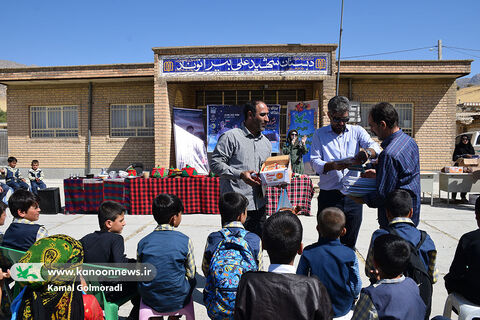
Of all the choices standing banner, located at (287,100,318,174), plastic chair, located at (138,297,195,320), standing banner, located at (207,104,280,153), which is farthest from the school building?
plastic chair, located at (138,297,195,320)

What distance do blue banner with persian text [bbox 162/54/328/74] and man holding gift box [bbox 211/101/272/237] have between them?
27.0 feet

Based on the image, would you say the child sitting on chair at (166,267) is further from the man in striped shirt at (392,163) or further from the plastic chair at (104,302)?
the man in striped shirt at (392,163)

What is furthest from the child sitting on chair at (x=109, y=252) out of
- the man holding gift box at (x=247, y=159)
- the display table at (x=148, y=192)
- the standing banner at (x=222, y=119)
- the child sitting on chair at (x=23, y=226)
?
the standing banner at (x=222, y=119)

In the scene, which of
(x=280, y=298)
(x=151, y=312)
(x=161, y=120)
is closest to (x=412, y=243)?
(x=280, y=298)

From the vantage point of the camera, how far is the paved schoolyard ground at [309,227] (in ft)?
16.3

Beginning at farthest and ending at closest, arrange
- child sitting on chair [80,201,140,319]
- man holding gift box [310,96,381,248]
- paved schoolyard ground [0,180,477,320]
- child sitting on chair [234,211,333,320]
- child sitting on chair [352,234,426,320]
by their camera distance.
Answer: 1. paved schoolyard ground [0,180,477,320]
2. man holding gift box [310,96,381,248]
3. child sitting on chair [80,201,140,319]
4. child sitting on chair [352,234,426,320]
5. child sitting on chair [234,211,333,320]

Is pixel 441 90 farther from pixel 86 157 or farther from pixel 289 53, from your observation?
pixel 86 157

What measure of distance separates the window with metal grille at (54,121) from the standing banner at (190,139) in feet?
17.1

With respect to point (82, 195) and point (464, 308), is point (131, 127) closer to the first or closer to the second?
point (82, 195)

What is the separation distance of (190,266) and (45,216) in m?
6.57

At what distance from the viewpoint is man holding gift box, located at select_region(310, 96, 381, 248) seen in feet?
10.4

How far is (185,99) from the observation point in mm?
13328

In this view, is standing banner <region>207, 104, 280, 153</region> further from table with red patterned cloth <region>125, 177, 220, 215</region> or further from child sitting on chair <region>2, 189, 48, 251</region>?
child sitting on chair <region>2, 189, 48, 251</region>

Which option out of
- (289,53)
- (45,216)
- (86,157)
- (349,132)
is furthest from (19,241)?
(86,157)
